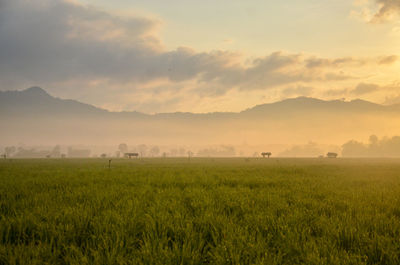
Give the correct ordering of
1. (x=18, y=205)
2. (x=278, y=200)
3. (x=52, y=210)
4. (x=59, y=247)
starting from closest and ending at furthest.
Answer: (x=59, y=247) < (x=52, y=210) < (x=18, y=205) < (x=278, y=200)

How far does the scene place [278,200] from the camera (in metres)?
7.39

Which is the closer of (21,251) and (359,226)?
(21,251)

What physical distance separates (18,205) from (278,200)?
787 centimetres

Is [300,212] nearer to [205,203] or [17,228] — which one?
[205,203]

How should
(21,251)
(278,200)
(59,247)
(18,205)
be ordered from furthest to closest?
(278,200) < (18,205) < (59,247) < (21,251)

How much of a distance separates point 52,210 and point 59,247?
2291 millimetres

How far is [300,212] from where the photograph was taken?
233 inches

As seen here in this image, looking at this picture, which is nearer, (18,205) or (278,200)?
(18,205)

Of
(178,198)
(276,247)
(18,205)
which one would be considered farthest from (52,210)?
(276,247)

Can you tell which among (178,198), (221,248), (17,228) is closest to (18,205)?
(17,228)

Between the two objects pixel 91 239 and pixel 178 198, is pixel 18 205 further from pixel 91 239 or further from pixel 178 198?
pixel 178 198

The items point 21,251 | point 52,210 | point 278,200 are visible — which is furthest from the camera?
point 278,200

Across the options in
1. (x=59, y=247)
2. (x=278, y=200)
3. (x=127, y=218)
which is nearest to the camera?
(x=59, y=247)

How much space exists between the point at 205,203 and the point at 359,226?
12.2 feet
